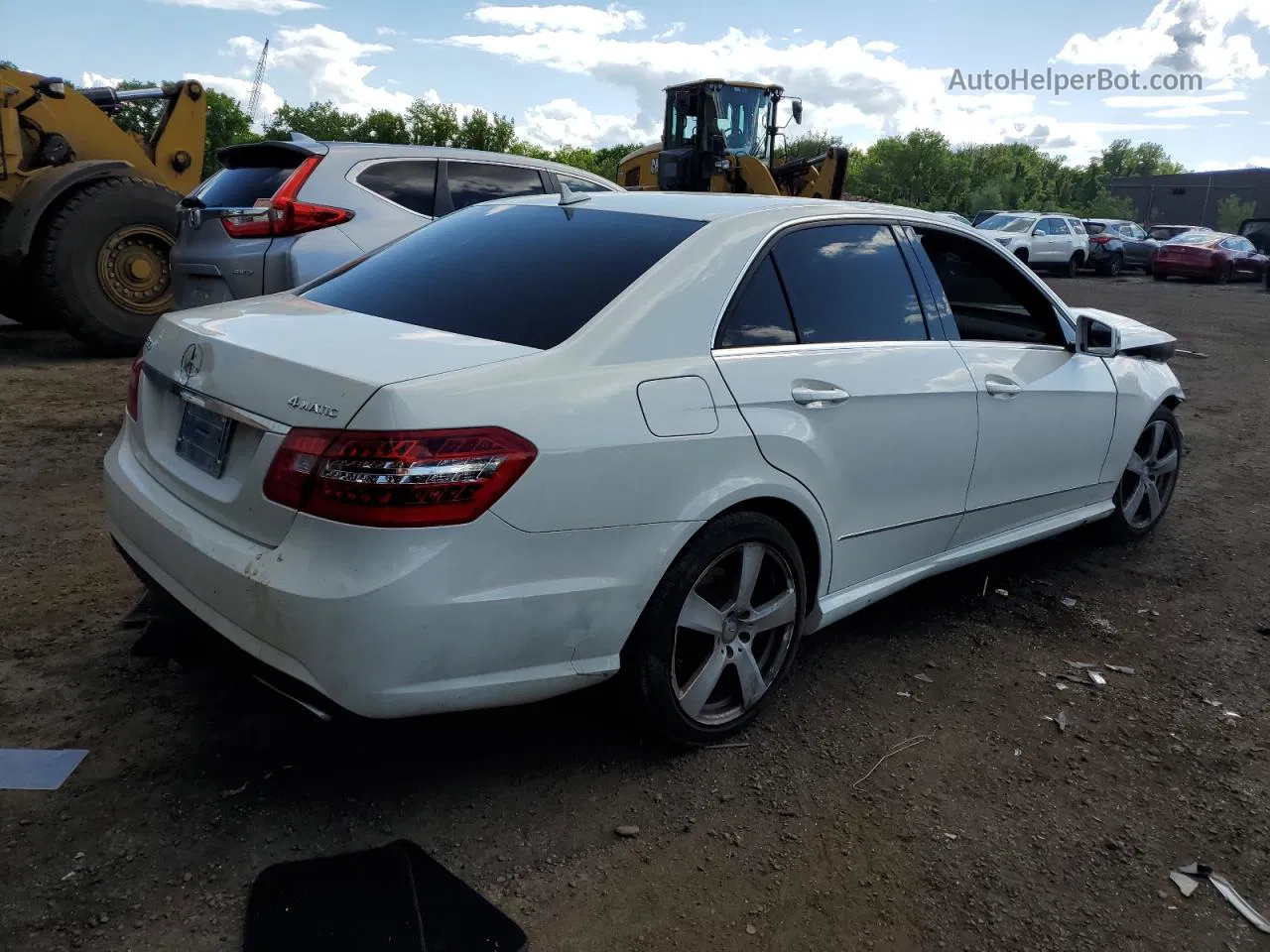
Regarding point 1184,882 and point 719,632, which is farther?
point 719,632

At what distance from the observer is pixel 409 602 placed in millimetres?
2291

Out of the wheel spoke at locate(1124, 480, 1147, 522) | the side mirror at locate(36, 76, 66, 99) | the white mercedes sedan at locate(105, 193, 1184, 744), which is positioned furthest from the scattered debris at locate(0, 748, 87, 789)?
the side mirror at locate(36, 76, 66, 99)

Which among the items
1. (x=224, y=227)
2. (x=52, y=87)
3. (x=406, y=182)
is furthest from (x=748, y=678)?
(x=52, y=87)

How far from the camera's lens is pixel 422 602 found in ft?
7.54

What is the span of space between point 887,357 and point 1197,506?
3575mm

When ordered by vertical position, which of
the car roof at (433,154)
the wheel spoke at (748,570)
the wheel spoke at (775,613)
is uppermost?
the car roof at (433,154)

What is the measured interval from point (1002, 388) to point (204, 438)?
2.79m

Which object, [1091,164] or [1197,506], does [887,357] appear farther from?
[1091,164]

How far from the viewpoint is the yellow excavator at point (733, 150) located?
48.0 feet

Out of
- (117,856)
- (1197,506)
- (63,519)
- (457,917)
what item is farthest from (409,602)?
(1197,506)

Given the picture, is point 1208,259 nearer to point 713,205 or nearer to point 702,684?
point 713,205

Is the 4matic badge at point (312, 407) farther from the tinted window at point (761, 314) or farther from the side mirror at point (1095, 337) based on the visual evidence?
the side mirror at point (1095, 337)

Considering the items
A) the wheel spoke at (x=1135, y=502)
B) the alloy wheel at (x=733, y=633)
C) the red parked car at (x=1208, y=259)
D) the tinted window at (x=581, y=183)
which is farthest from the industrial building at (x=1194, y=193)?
the alloy wheel at (x=733, y=633)

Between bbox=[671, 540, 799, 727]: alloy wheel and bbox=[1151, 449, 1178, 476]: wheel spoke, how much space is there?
2.93 m
